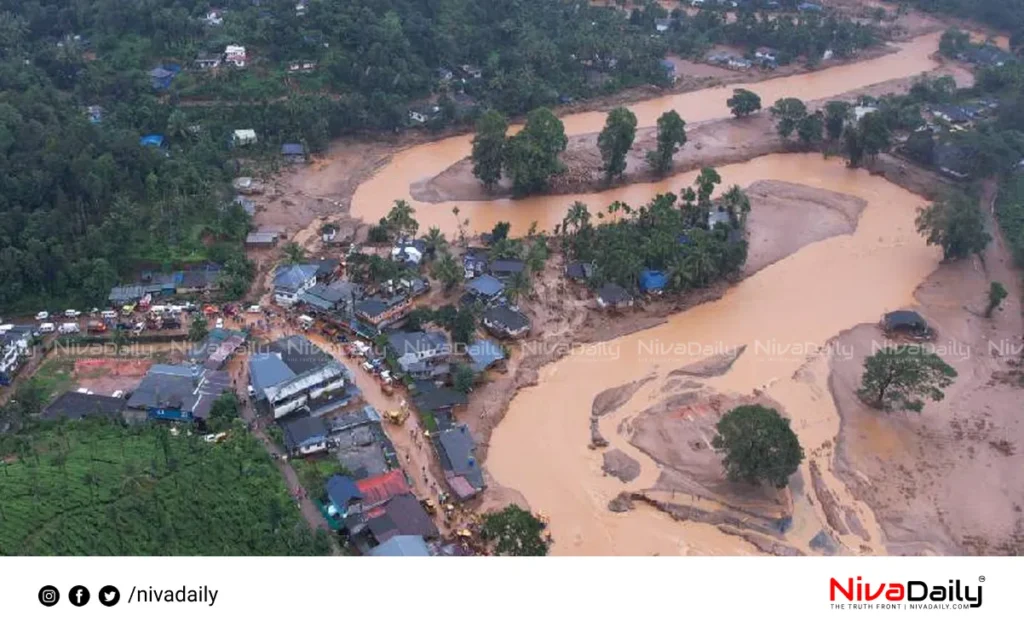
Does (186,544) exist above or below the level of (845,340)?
above

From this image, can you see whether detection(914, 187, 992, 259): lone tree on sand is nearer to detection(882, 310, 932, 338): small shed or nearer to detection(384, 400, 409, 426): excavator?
detection(882, 310, 932, 338): small shed

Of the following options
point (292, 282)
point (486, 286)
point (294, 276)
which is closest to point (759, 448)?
point (486, 286)

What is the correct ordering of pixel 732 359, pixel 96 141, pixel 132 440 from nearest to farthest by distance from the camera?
pixel 132 440, pixel 732 359, pixel 96 141

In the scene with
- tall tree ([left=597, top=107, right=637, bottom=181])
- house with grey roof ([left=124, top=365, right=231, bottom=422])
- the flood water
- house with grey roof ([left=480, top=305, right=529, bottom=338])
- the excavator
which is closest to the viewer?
house with grey roof ([left=124, top=365, right=231, bottom=422])

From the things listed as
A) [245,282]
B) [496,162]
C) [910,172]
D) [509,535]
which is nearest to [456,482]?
[509,535]

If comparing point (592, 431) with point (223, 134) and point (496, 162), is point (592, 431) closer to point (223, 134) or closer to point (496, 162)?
point (496, 162)

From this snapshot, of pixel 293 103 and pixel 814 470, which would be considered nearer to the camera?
pixel 814 470

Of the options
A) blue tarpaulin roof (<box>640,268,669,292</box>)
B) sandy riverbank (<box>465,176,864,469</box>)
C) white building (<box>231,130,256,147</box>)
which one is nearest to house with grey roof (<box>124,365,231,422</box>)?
sandy riverbank (<box>465,176,864,469</box>)
